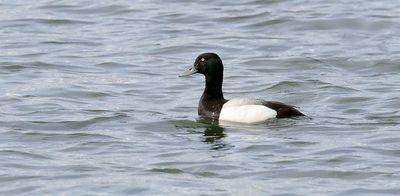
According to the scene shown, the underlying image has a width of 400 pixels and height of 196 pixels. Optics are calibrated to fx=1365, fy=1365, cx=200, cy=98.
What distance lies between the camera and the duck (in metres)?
16.3

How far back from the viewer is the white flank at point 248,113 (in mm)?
16266

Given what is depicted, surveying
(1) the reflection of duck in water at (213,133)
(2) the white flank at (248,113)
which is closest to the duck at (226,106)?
(2) the white flank at (248,113)

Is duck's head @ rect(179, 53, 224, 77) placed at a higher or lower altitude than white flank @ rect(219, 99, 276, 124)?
higher

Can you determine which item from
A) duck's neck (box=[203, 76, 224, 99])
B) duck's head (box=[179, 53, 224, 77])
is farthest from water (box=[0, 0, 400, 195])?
duck's head (box=[179, 53, 224, 77])

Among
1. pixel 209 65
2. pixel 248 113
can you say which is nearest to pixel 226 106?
pixel 248 113

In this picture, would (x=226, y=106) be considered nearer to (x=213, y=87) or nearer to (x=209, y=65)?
(x=213, y=87)

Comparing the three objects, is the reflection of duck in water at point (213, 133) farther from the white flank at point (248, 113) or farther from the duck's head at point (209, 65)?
the duck's head at point (209, 65)

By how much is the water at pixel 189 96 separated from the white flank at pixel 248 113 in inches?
8.1

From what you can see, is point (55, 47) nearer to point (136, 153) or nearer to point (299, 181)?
point (136, 153)

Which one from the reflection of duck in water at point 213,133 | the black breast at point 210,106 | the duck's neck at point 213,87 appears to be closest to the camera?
the reflection of duck in water at point 213,133

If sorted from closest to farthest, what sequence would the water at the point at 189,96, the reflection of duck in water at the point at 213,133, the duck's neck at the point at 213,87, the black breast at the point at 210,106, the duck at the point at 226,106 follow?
the water at the point at 189,96 → the reflection of duck in water at the point at 213,133 → the duck at the point at 226,106 → the black breast at the point at 210,106 → the duck's neck at the point at 213,87

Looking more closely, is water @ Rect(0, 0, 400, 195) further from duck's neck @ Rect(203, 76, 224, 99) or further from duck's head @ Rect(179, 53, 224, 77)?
duck's head @ Rect(179, 53, 224, 77)

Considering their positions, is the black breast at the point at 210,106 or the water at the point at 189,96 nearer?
the water at the point at 189,96

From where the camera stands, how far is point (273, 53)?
21547mm
